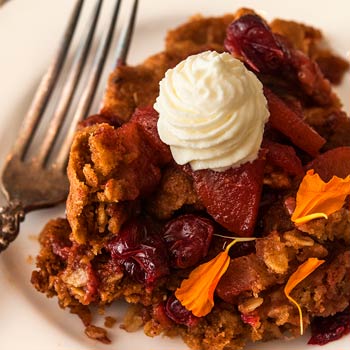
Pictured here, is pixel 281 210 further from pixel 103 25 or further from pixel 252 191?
pixel 103 25

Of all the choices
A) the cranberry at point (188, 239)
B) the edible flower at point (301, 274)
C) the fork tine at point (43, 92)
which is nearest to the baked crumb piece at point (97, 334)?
the cranberry at point (188, 239)

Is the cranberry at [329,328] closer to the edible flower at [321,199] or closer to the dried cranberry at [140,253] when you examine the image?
the edible flower at [321,199]

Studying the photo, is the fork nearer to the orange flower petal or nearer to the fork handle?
the fork handle

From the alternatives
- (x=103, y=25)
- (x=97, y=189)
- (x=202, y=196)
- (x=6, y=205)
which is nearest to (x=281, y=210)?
(x=202, y=196)

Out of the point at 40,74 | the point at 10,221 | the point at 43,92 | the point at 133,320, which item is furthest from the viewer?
the point at 40,74

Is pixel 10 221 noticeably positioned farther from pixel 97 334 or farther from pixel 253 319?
pixel 253 319

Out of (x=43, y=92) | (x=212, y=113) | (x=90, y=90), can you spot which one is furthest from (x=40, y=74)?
(x=212, y=113)

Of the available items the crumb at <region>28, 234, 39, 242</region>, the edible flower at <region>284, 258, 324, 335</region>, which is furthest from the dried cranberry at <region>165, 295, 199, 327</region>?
the crumb at <region>28, 234, 39, 242</region>
